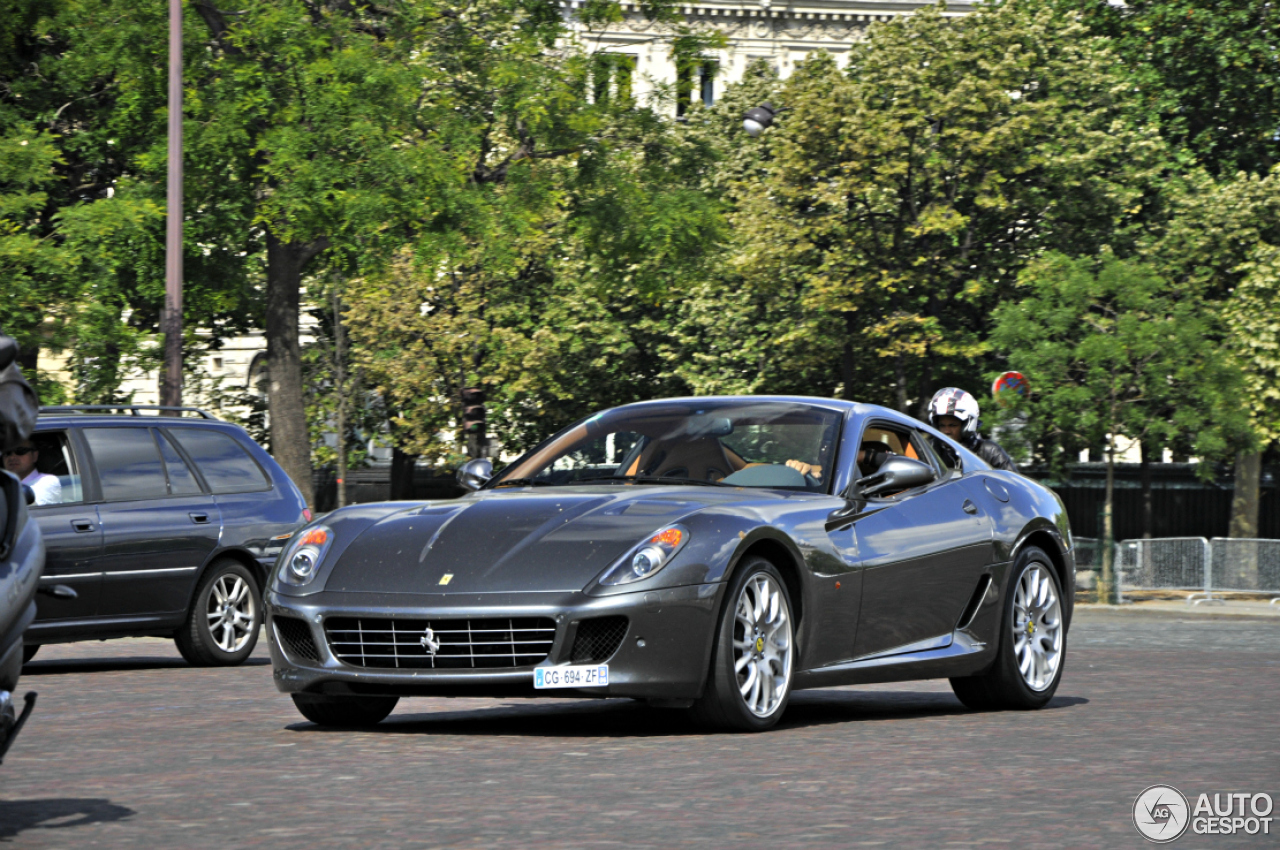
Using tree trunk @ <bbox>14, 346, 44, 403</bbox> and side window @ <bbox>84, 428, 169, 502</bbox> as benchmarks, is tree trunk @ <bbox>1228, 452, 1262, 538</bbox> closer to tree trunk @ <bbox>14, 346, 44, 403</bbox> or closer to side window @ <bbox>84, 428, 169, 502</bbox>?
tree trunk @ <bbox>14, 346, 44, 403</bbox>

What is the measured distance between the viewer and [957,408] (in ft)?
41.4

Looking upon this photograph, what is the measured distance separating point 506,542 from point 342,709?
113cm

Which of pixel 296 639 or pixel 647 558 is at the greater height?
pixel 647 558

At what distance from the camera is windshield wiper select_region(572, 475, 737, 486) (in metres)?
8.81

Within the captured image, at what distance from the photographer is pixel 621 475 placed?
8961 millimetres

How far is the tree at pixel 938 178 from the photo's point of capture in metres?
38.4

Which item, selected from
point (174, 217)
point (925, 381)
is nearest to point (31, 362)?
point (174, 217)

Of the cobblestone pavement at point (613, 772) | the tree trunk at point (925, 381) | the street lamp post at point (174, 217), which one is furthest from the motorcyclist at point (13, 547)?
the tree trunk at point (925, 381)

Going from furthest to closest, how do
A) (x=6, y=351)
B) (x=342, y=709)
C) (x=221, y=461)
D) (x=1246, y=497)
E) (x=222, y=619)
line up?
(x=1246, y=497), (x=221, y=461), (x=222, y=619), (x=342, y=709), (x=6, y=351)

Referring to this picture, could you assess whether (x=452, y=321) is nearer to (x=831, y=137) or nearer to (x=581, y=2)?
(x=831, y=137)

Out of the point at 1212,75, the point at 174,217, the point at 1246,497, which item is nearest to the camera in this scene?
the point at 174,217

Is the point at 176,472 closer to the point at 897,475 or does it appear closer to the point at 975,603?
the point at 975,603

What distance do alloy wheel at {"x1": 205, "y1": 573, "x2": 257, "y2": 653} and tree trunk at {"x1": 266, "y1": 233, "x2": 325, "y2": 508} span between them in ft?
39.3

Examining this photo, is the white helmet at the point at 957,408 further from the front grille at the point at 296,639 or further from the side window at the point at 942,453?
the front grille at the point at 296,639
